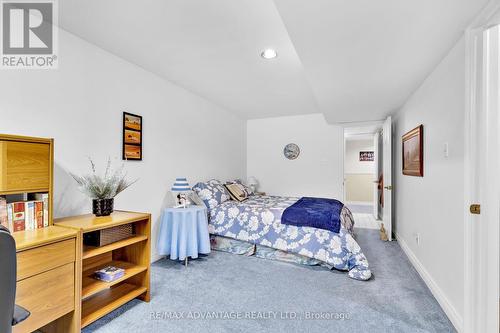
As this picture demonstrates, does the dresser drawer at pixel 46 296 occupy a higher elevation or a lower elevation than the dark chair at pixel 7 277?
lower

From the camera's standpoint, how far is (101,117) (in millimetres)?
2350

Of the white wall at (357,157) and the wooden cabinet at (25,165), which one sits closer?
the wooden cabinet at (25,165)

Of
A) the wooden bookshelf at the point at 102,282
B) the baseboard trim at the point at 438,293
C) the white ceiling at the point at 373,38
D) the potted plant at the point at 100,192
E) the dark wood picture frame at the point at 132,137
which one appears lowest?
the baseboard trim at the point at 438,293

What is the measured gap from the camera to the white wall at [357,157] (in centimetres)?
800

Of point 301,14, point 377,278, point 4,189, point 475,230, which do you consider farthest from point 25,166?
point 377,278

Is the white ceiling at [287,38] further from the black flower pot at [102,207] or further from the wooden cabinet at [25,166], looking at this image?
the black flower pot at [102,207]

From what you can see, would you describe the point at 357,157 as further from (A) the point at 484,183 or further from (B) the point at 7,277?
(B) the point at 7,277

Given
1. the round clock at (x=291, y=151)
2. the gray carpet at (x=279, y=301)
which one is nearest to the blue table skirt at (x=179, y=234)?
the gray carpet at (x=279, y=301)

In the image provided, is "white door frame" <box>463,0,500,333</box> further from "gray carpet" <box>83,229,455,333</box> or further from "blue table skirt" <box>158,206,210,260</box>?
"blue table skirt" <box>158,206,210,260</box>

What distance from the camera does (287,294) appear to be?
2213 mm

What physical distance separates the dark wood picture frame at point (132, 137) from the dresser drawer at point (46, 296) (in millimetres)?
1341

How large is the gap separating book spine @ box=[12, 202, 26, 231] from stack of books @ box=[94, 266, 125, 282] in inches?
24.4

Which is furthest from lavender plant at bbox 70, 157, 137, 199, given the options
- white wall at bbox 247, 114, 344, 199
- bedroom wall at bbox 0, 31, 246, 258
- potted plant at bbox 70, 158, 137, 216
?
white wall at bbox 247, 114, 344, 199

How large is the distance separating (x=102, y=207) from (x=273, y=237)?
194 cm
